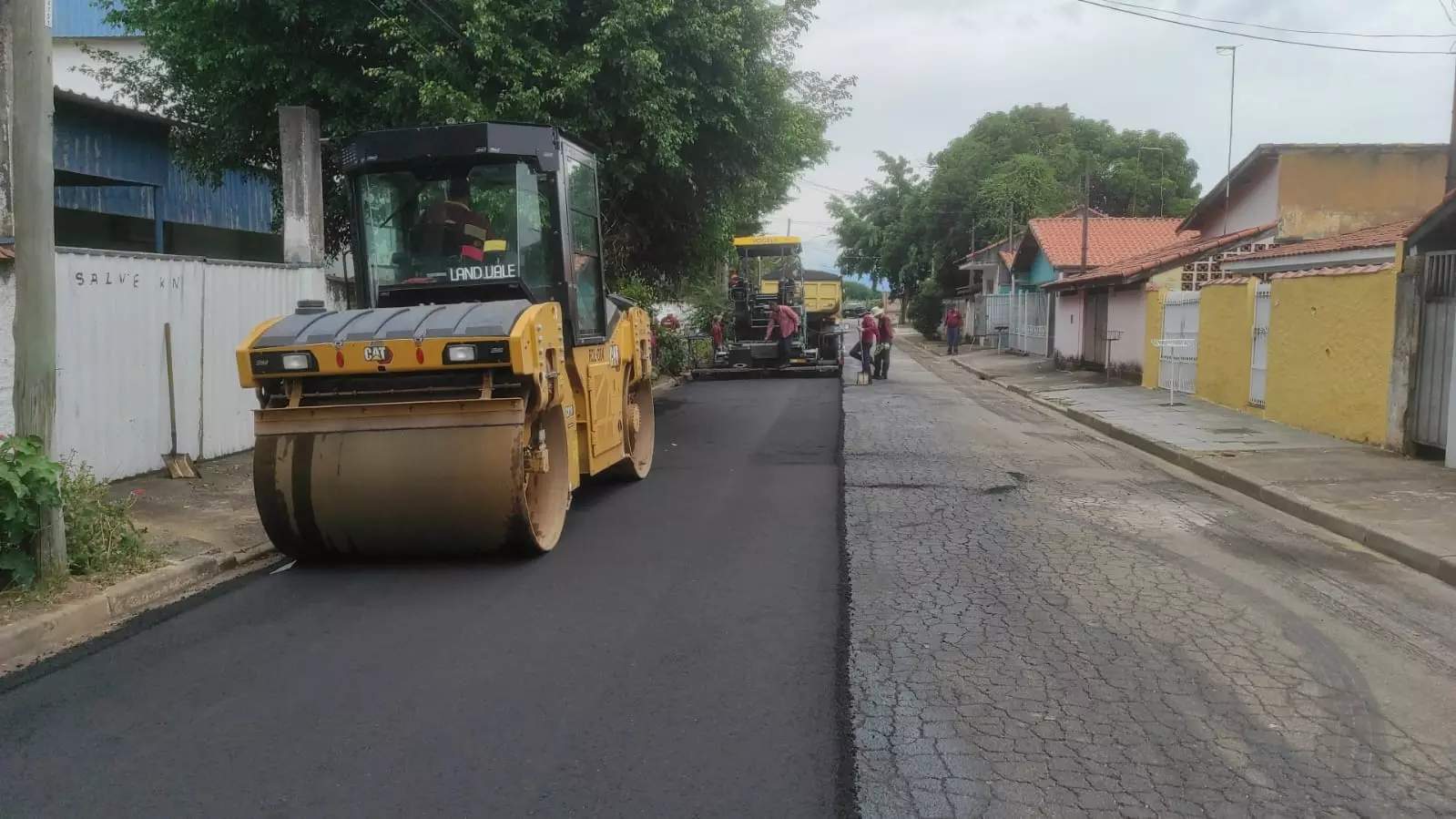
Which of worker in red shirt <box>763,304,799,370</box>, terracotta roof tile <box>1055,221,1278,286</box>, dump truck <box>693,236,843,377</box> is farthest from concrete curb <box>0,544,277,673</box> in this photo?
terracotta roof tile <box>1055,221,1278,286</box>

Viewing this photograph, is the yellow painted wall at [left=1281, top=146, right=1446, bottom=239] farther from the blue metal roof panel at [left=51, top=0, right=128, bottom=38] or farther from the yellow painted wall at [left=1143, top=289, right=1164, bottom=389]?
the blue metal roof panel at [left=51, top=0, right=128, bottom=38]

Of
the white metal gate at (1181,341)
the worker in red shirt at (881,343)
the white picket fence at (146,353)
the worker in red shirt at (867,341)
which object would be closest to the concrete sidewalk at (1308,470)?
the white metal gate at (1181,341)

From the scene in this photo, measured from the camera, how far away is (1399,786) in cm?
390

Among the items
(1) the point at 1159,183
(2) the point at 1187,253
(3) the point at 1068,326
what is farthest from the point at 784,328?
(1) the point at 1159,183

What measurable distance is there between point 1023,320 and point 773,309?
1373 centimetres

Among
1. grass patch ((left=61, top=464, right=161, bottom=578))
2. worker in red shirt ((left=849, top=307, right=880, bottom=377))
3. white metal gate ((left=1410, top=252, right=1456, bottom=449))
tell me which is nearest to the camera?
grass patch ((left=61, top=464, right=161, bottom=578))

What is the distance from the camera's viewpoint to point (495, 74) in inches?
481

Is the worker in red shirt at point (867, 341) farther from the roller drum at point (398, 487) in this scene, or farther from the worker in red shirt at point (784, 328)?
the roller drum at point (398, 487)

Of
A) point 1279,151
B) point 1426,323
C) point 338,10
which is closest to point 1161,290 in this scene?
point 1279,151

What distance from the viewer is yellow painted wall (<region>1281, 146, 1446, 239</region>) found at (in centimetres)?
2170

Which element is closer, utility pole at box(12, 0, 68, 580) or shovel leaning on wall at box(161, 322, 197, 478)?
utility pole at box(12, 0, 68, 580)

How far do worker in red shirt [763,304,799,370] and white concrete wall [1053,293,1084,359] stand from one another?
7793 mm

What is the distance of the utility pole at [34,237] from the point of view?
20.0 ft

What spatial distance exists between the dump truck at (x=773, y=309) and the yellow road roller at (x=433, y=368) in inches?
666
